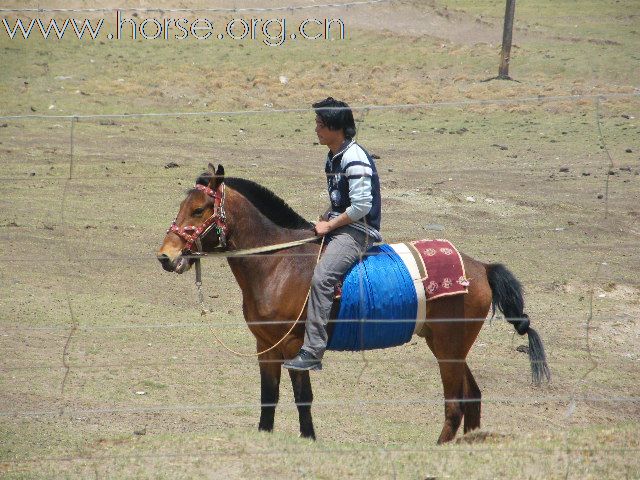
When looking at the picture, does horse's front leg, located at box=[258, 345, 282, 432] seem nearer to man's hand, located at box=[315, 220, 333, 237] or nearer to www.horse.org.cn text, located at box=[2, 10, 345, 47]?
man's hand, located at box=[315, 220, 333, 237]

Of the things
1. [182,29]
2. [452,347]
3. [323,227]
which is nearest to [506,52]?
[182,29]

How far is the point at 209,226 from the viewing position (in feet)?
24.6

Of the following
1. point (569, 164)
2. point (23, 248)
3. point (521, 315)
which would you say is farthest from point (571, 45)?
point (521, 315)

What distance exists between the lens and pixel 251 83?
25031mm

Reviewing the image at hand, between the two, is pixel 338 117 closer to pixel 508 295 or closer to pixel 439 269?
pixel 439 269

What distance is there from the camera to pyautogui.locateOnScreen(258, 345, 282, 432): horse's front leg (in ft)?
25.5

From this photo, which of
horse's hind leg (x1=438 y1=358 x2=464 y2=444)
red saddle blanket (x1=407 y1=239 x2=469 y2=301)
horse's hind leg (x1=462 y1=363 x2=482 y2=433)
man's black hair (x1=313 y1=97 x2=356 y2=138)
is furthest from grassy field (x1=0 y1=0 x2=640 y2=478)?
red saddle blanket (x1=407 y1=239 x2=469 y2=301)

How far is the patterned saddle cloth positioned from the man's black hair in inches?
34.5

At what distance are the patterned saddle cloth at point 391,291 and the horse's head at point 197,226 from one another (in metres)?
0.97

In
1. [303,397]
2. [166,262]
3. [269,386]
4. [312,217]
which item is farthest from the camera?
[312,217]

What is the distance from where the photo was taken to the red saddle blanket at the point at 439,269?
777 centimetres

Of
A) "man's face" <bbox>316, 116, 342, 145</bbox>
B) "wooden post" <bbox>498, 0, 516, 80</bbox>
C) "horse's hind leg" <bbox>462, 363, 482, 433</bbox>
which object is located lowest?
"horse's hind leg" <bbox>462, 363, 482, 433</bbox>

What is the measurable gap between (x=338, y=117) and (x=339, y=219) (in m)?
0.68

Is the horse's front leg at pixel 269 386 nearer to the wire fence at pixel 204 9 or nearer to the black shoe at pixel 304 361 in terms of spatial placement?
the black shoe at pixel 304 361
